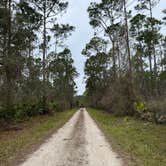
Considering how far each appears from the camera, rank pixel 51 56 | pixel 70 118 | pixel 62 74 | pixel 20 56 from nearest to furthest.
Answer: pixel 20 56 → pixel 70 118 → pixel 51 56 → pixel 62 74

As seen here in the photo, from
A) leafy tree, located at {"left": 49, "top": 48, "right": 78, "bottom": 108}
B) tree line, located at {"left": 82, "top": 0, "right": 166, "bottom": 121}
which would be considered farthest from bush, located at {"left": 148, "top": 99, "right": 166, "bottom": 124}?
leafy tree, located at {"left": 49, "top": 48, "right": 78, "bottom": 108}

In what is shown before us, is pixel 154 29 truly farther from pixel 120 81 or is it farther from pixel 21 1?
pixel 21 1

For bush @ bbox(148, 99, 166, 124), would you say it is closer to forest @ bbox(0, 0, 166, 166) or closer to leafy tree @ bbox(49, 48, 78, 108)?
forest @ bbox(0, 0, 166, 166)

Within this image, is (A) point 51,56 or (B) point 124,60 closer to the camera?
(B) point 124,60

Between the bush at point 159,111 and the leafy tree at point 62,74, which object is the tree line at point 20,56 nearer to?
the bush at point 159,111

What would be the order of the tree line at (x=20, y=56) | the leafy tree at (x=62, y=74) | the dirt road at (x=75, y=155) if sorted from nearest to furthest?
the dirt road at (x=75, y=155)
the tree line at (x=20, y=56)
the leafy tree at (x=62, y=74)

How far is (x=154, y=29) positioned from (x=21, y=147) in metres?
33.2

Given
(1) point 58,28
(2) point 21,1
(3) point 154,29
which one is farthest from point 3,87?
(3) point 154,29

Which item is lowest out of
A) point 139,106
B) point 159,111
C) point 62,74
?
point 159,111

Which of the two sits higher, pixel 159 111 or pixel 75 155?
pixel 159 111

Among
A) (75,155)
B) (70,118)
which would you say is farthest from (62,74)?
(75,155)

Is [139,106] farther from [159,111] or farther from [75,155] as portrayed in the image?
[75,155]

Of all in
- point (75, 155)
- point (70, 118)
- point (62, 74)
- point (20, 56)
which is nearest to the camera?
point (75, 155)

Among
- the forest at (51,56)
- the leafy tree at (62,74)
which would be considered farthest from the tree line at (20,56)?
the leafy tree at (62,74)
